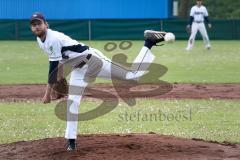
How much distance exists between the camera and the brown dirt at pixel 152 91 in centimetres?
1478

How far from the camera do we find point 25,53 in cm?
2784

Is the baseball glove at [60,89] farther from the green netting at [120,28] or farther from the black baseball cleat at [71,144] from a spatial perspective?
the green netting at [120,28]

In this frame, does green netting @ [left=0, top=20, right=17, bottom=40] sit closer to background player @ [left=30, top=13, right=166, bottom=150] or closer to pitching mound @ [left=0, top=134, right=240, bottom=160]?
pitching mound @ [left=0, top=134, right=240, bottom=160]

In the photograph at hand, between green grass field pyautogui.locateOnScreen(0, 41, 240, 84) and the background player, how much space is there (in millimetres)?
8444

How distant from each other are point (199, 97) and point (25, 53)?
14762 millimetres

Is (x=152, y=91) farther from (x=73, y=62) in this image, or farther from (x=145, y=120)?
(x=73, y=62)

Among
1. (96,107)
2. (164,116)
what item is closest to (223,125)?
(164,116)

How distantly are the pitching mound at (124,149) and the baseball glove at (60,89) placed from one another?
2.49 feet

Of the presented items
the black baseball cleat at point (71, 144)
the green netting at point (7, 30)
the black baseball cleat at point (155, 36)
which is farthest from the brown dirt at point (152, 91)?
the green netting at point (7, 30)

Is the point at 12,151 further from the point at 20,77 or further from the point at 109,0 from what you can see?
the point at 109,0

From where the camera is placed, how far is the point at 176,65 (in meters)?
Result: 22.1

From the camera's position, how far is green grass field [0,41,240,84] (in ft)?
59.9

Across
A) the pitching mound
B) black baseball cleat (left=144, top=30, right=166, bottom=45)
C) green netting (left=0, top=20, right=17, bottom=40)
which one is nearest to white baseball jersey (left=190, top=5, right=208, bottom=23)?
green netting (left=0, top=20, right=17, bottom=40)

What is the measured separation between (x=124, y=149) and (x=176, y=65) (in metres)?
13.9
